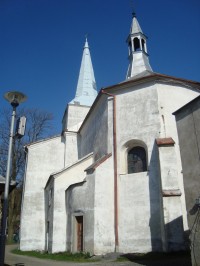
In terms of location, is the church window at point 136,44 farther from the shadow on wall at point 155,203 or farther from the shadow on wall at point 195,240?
the shadow on wall at point 195,240

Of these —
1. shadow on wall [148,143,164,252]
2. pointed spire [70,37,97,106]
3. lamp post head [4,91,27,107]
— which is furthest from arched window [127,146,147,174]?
pointed spire [70,37,97,106]

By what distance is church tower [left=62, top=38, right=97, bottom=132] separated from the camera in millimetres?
27469

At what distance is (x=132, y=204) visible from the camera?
43.7ft

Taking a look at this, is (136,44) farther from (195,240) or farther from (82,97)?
(195,240)

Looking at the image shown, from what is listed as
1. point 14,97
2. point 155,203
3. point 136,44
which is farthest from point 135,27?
point 14,97

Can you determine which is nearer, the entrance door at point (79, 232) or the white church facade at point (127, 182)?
the white church facade at point (127, 182)

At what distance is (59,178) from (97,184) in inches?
193

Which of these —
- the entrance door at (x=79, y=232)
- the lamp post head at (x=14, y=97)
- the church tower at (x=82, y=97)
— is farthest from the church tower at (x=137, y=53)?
the lamp post head at (x=14, y=97)

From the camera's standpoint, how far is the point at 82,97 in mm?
29750

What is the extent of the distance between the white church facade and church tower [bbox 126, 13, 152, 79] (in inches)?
235

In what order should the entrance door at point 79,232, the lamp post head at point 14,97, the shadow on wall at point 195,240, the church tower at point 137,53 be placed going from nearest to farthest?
1. the shadow on wall at point 195,240
2. the lamp post head at point 14,97
3. the entrance door at point 79,232
4. the church tower at point 137,53

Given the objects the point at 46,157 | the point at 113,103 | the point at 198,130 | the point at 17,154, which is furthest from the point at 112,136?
the point at 17,154

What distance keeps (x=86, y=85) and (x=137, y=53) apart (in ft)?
32.0

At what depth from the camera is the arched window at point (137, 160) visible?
1427 cm
